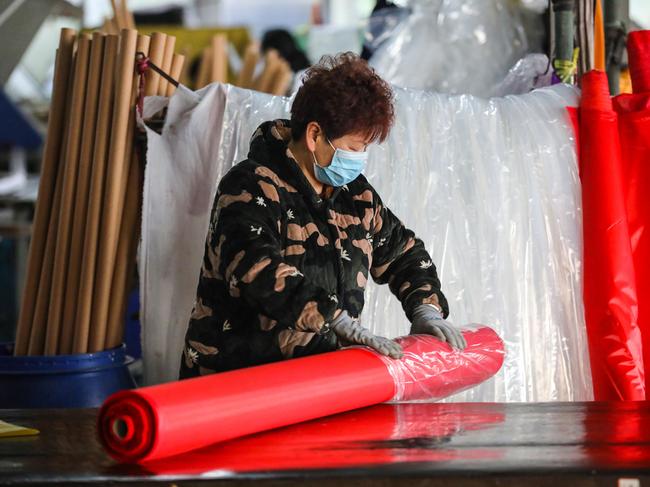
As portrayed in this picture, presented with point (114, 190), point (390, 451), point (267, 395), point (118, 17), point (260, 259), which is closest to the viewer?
point (390, 451)

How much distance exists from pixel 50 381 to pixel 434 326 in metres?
1.30

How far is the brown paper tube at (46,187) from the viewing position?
10.0 feet

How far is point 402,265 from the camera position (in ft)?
8.35

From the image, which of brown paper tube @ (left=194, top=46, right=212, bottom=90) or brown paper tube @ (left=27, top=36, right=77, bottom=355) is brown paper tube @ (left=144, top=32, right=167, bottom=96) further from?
brown paper tube @ (left=194, top=46, right=212, bottom=90)

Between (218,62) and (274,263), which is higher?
(218,62)

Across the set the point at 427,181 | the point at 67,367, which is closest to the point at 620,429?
the point at 427,181

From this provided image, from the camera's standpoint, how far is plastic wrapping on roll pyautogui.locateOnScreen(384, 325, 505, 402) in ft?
7.23

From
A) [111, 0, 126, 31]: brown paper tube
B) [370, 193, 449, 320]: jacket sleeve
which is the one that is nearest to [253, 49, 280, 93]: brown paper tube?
[111, 0, 126, 31]: brown paper tube

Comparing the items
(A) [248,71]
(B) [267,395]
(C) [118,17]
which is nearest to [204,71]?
(A) [248,71]

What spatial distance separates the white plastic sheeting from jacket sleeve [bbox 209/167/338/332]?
0.93m

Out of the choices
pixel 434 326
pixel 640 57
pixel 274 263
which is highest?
pixel 640 57

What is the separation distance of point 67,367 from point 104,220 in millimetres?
500

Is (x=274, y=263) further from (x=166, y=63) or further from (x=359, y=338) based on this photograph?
(x=166, y=63)

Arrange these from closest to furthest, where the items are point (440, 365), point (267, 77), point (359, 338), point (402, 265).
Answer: point (359, 338)
point (440, 365)
point (402, 265)
point (267, 77)
